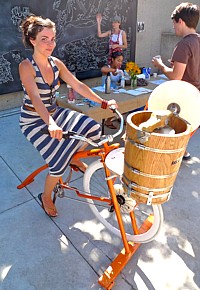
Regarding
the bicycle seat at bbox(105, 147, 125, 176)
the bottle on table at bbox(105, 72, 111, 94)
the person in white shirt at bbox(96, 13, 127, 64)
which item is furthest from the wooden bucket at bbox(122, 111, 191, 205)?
the person in white shirt at bbox(96, 13, 127, 64)

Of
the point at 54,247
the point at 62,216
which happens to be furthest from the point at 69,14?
the point at 54,247

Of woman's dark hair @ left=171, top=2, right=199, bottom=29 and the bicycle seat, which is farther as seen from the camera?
woman's dark hair @ left=171, top=2, right=199, bottom=29

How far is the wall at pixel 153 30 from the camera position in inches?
288

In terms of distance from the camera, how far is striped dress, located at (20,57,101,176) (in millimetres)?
2191

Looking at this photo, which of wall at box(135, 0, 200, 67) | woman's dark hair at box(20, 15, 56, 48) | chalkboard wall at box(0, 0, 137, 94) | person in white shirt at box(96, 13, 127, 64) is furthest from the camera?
wall at box(135, 0, 200, 67)

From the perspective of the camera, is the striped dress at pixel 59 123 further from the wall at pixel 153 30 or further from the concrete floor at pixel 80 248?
the wall at pixel 153 30

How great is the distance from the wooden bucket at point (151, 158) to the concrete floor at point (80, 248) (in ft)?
3.19

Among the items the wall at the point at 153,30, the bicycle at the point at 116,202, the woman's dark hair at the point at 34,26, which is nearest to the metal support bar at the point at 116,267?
the bicycle at the point at 116,202

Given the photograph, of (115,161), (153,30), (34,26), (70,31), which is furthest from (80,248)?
(153,30)

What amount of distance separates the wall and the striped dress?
19.2 feet

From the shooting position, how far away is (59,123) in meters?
2.43

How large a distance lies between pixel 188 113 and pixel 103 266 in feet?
4.69

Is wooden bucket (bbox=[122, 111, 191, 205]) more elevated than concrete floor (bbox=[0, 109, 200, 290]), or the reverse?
wooden bucket (bbox=[122, 111, 191, 205])

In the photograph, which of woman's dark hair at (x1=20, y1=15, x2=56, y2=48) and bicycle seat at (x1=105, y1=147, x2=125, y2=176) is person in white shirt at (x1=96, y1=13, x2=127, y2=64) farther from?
bicycle seat at (x1=105, y1=147, x2=125, y2=176)
